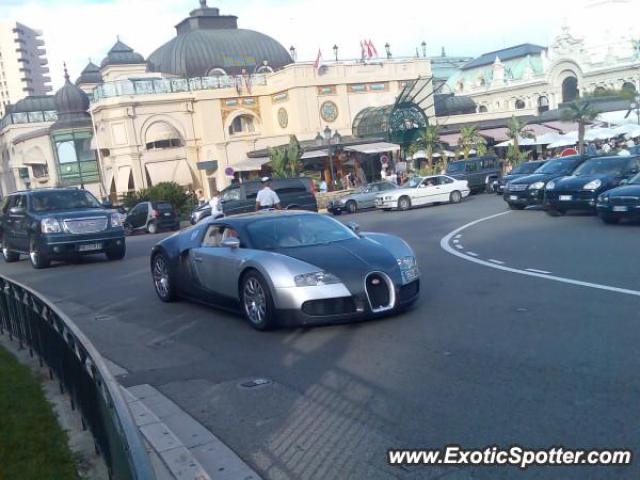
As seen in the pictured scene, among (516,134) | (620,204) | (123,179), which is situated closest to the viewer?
(620,204)

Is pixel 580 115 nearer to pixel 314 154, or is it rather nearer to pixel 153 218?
pixel 314 154

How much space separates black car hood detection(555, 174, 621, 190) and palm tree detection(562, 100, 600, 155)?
22.6 meters

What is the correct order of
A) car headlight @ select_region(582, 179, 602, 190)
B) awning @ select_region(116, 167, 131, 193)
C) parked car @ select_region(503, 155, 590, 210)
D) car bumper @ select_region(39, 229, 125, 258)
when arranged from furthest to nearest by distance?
awning @ select_region(116, 167, 131, 193) < parked car @ select_region(503, 155, 590, 210) < car headlight @ select_region(582, 179, 602, 190) < car bumper @ select_region(39, 229, 125, 258)

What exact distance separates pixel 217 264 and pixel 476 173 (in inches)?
1096

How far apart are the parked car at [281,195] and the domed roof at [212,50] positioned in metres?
36.2

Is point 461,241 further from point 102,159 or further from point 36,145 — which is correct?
point 36,145

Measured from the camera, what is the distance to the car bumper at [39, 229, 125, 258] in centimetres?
1606

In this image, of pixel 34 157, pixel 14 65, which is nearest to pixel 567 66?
pixel 34 157

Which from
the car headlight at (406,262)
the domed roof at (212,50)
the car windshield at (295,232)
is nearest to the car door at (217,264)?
the car windshield at (295,232)

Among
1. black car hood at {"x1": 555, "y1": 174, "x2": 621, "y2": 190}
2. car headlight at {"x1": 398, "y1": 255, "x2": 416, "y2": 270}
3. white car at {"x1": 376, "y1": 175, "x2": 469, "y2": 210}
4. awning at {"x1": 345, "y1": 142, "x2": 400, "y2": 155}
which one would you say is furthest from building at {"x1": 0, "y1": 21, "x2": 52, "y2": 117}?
car headlight at {"x1": 398, "y1": 255, "x2": 416, "y2": 270}

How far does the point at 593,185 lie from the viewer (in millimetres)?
18703

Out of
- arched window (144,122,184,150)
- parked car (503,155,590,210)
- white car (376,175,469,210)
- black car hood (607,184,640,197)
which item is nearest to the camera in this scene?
black car hood (607,184,640,197)

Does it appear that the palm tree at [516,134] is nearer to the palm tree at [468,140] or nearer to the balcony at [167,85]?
the palm tree at [468,140]

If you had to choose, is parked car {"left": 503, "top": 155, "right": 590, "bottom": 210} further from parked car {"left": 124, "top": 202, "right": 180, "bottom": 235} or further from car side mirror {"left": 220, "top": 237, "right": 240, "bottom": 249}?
parked car {"left": 124, "top": 202, "right": 180, "bottom": 235}
